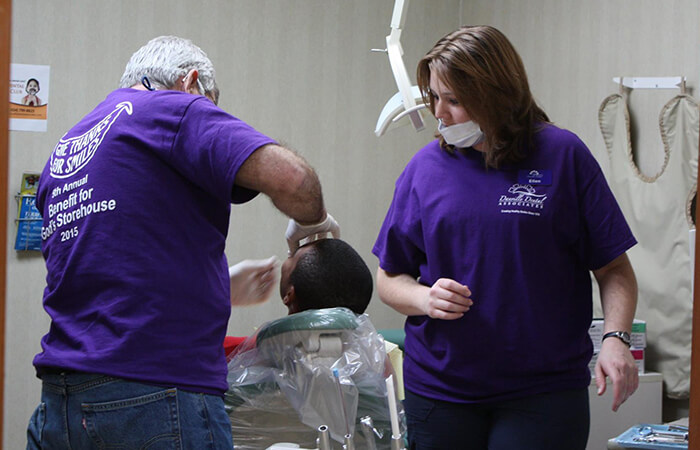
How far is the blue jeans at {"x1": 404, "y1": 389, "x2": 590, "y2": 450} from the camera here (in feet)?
4.58

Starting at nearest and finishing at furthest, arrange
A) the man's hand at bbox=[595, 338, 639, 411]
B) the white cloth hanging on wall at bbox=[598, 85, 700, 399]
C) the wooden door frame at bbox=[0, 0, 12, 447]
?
the wooden door frame at bbox=[0, 0, 12, 447] → the man's hand at bbox=[595, 338, 639, 411] → the white cloth hanging on wall at bbox=[598, 85, 700, 399]

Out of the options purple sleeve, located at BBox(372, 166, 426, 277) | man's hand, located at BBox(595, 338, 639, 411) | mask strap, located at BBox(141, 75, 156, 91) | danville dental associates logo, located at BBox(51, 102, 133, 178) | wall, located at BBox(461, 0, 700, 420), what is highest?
wall, located at BBox(461, 0, 700, 420)

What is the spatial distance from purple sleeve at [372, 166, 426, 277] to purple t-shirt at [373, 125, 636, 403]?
0.06 m

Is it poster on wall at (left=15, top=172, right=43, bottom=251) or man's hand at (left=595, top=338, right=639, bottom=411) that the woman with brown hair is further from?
poster on wall at (left=15, top=172, right=43, bottom=251)

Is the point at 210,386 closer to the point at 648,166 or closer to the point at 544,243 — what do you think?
the point at 544,243

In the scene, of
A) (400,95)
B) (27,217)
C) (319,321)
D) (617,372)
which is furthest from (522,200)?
(27,217)

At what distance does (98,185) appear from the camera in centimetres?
121

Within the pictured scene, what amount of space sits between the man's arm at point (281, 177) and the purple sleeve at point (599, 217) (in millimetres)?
511

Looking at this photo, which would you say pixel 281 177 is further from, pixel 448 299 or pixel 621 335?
pixel 621 335

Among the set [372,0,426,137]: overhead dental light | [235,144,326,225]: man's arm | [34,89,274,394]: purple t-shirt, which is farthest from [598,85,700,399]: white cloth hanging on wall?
[34,89,274,394]: purple t-shirt

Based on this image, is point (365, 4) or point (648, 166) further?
point (365, 4)

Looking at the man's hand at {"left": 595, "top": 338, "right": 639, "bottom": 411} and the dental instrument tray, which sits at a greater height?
the man's hand at {"left": 595, "top": 338, "right": 639, "bottom": 411}

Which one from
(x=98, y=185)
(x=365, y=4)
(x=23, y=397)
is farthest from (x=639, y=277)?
(x=23, y=397)

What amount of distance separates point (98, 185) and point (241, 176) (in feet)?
0.75
